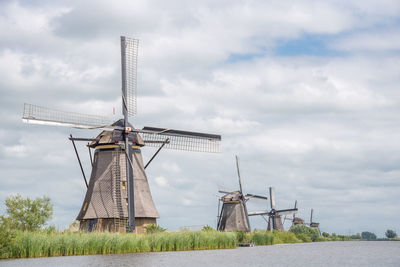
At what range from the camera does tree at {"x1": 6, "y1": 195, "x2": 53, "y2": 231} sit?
38.4 metres

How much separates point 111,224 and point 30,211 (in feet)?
33.8

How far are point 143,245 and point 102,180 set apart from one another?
23.4ft

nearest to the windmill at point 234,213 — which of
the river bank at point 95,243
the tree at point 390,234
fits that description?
the river bank at point 95,243

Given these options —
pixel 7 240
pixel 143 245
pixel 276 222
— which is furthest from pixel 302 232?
pixel 7 240

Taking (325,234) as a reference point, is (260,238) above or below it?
below

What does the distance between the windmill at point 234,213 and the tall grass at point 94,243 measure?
75.2 ft

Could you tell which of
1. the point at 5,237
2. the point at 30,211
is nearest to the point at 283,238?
the point at 30,211

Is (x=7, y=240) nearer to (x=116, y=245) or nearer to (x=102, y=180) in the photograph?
(x=116, y=245)

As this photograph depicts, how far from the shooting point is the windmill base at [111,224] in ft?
103

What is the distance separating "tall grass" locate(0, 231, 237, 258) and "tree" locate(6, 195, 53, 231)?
13.6 meters

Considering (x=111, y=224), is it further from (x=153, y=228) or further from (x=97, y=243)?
(x=97, y=243)

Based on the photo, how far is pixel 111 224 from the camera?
31.8 m

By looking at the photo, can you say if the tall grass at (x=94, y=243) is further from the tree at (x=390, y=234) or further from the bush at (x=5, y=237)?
the tree at (x=390, y=234)

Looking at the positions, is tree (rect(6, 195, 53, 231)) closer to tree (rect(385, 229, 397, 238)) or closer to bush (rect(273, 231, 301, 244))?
bush (rect(273, 231, 301, 244))
